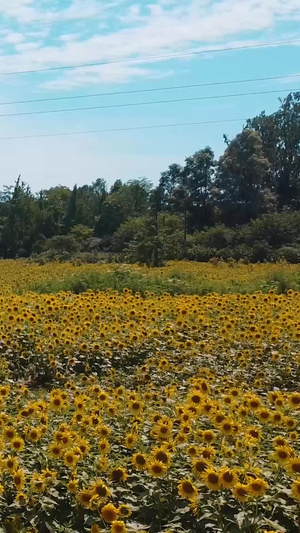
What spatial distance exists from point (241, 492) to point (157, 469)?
1.36 ft

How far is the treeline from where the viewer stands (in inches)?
1166

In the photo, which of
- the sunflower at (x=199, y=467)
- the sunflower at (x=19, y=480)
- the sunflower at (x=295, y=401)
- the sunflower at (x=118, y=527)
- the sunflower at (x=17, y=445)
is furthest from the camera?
the sunflower at (x=295, y=401)

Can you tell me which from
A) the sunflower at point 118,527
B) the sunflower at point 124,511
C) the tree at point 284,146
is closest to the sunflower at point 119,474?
the sunflower at point 124,511

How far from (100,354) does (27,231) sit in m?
35.0

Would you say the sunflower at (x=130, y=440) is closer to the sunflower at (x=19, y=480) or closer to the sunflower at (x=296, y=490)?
the sunflower at (x=19, y=480)

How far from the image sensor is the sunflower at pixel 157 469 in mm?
2760

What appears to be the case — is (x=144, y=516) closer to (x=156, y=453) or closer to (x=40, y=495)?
(x=156, y=453)

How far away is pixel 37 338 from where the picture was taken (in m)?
6.59

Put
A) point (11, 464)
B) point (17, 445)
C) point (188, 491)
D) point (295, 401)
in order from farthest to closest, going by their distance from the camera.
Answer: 1. point (295, 401)
2. point (17, 445)
3. point (11, 464)
4. point (188, 491)

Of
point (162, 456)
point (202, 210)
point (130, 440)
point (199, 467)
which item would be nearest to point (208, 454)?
point (199, 467)

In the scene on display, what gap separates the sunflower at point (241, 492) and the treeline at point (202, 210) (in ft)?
76.4

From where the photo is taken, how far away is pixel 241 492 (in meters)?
2.51

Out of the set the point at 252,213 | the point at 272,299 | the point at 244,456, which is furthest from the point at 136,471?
the point at 252,213

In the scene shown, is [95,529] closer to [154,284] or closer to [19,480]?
[19,480]
